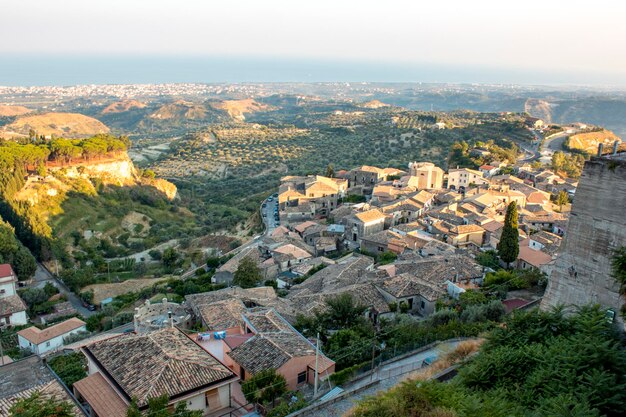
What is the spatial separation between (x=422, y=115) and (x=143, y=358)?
285 feet

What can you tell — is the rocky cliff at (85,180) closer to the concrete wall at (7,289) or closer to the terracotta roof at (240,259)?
the concrete wall at (7,289)

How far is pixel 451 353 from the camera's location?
12781 millimetres

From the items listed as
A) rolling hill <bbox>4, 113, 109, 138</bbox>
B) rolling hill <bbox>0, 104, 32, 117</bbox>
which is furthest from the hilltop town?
rolling hill <bbox>0, 104, 32, 117</bbox>

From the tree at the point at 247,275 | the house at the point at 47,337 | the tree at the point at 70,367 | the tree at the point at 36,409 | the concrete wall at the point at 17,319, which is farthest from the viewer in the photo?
the concrete wall at the point at 17,319

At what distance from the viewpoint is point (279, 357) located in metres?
13.7

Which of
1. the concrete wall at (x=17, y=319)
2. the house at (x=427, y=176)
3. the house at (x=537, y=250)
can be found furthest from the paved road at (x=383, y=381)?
the house at (x=427, y=176)

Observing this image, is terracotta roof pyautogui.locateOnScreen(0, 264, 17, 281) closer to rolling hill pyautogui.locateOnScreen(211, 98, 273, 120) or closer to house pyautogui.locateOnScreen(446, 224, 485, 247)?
house pyautogui.locateOnScreen(446, 224, 485, 247)

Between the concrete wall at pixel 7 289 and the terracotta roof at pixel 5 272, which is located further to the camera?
the terracotta roof at pixel 5 272

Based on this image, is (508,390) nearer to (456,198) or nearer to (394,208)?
(394,208)

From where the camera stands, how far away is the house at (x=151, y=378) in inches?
456

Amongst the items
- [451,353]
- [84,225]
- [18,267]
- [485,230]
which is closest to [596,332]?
[451,353]

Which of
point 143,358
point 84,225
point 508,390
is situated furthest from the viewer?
point 84,225

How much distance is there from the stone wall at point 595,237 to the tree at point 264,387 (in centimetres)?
711

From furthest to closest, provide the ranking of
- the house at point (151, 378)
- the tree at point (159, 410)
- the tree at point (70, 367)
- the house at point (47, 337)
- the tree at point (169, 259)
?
the tree at point (169, 259) < the house at point (47, 337) < the tree at point (70, 367) < the house at point (151, 378) < the tree at point (159, 410)
